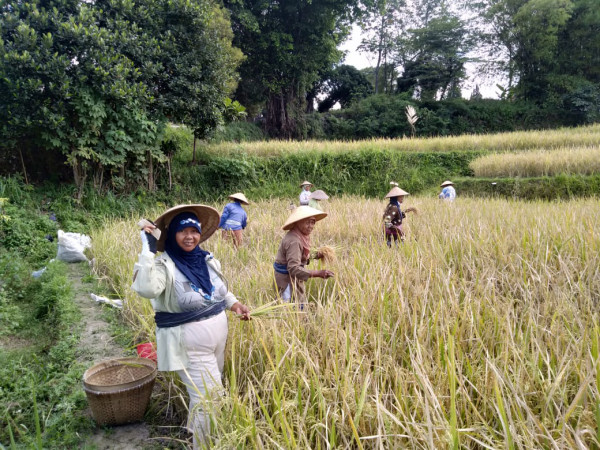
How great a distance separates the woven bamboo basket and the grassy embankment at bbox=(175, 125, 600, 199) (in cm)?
832

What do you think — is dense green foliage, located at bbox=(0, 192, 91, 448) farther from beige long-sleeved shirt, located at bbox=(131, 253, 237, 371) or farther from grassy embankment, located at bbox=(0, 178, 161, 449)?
beige long-sleeved shirt, located at bbox=(131, 253, 237, 371)

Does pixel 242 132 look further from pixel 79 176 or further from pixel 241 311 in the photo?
pixel 241 311

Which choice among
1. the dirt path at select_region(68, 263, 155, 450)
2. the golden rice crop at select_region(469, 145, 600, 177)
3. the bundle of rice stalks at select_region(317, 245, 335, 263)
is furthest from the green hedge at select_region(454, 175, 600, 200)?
the dirt path at select_region(68, 263, 155, 450)

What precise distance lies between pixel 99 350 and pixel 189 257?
1.47 metres

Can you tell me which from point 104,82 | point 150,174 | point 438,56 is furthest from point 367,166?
point 438,56

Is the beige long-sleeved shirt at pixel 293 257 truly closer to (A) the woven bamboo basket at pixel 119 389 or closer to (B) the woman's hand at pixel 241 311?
(B) the woman's hand at pixel 241 311

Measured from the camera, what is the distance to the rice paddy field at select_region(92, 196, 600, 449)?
5.43ft

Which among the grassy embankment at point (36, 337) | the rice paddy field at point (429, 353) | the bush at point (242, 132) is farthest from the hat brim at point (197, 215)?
the bush at point (242, 132)

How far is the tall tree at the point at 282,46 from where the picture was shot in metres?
18.9

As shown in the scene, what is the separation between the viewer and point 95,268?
18.0 ft

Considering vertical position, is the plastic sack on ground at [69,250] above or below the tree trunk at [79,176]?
below

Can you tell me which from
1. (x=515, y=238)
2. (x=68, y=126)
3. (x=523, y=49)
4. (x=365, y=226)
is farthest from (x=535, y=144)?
(x=523, y=49)

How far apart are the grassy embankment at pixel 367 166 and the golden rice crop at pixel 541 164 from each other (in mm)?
39

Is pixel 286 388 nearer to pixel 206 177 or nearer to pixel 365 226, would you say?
pixel 365 226
